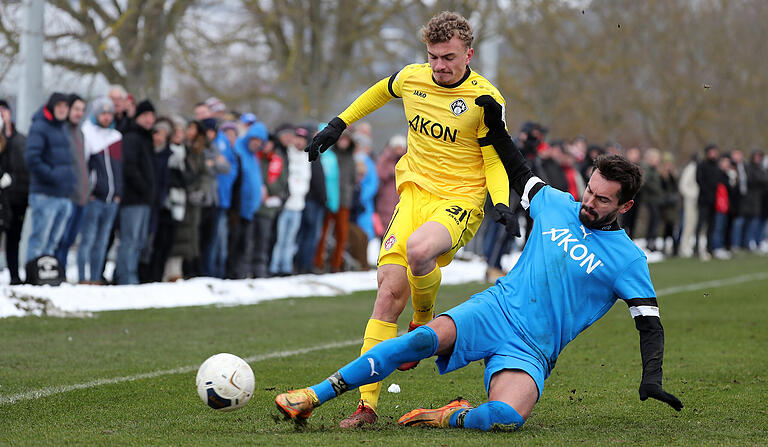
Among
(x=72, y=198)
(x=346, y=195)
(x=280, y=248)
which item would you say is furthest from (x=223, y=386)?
(x=346, y=195)

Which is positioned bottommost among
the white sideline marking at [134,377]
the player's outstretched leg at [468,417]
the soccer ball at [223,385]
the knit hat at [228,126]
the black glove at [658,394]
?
the white sideline marking at [134,377]

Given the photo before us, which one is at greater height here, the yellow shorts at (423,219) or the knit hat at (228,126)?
the knit hat at (228,126)

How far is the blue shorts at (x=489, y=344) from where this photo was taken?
5750mm

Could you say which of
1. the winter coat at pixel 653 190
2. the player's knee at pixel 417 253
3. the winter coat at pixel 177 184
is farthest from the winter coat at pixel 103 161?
the winter coat at pixel 653 190

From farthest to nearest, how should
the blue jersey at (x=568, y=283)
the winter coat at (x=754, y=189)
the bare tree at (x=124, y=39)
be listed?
the winter coat at (x=754, y=189), the bare tree at (x=124, y=39), the blue jersey at (x=568, y=283)

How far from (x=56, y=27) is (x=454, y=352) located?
17.3 meters

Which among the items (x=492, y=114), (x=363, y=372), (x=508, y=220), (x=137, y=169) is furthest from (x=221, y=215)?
(x=363, y=372)

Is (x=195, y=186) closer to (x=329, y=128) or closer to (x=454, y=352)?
(x=329, y=128)

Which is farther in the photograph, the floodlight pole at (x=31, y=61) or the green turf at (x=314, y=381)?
the floodlight pole at (x=31, y=61)

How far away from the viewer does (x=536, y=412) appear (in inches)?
254

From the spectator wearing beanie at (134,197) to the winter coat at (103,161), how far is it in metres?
0.17

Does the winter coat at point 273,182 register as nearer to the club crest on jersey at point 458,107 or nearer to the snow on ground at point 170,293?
the snow on ground at point 170,293

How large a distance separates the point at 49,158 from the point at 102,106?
104cm

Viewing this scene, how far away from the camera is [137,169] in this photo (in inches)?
500
